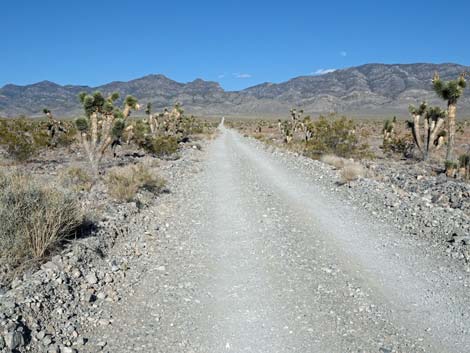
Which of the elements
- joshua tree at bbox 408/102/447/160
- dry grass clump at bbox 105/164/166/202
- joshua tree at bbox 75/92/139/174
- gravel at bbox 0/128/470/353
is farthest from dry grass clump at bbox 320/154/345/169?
joshua tree at bbox 75/92/139/174

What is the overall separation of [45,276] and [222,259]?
105 inches

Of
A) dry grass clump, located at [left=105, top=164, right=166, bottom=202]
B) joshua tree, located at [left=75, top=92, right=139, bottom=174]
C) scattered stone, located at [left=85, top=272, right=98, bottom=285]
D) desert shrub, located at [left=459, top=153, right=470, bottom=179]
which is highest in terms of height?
joshua tree, located at [left=75, top=92, right=139, bottom=174]

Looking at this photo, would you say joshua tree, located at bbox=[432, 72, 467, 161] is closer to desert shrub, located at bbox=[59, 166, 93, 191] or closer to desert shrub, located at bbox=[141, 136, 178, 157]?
desert shrub, located at bbox=[141, 136, 178, 157]

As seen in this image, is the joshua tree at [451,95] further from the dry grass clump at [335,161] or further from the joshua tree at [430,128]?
the dry grass clump at [335,161]

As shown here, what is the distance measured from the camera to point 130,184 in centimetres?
A: 1052

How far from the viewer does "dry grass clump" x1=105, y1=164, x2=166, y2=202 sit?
9.62 meters

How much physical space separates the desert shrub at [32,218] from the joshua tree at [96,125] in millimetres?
8138

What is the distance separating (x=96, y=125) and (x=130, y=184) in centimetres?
604

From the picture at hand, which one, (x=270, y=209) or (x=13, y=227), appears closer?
(x=13, y=227)

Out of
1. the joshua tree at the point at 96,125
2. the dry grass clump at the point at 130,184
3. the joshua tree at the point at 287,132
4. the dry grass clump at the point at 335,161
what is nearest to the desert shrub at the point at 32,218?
the dry grass clump at the point at 130,184

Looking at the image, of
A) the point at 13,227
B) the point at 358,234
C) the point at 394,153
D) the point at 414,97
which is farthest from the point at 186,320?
the point at 414,97

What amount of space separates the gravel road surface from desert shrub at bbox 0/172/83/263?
128cm

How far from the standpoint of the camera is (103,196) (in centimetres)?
974

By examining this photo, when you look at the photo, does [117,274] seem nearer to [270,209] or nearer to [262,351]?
[262,351]
